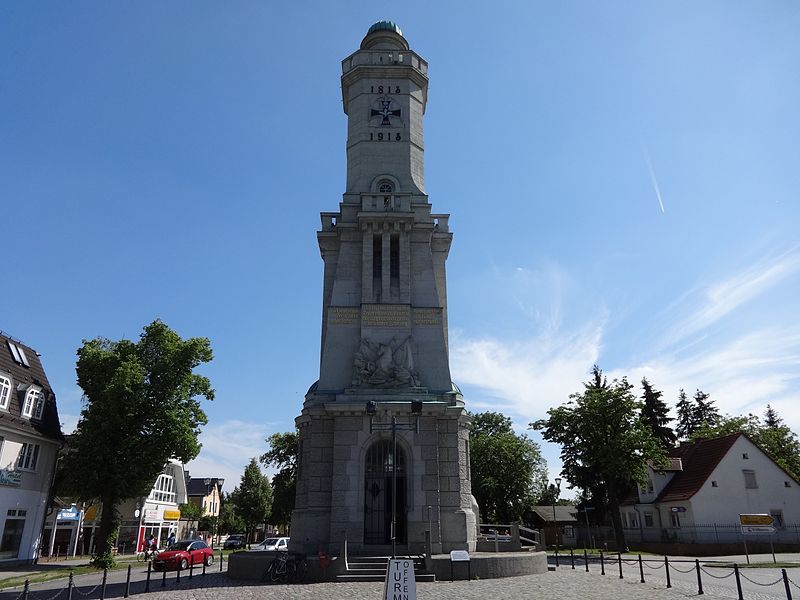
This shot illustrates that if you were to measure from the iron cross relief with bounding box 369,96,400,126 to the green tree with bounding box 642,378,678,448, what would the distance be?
1932 inches

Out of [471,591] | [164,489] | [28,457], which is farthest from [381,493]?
[164,489]

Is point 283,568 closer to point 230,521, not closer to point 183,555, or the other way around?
point 183,555

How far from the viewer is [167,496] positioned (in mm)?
58000

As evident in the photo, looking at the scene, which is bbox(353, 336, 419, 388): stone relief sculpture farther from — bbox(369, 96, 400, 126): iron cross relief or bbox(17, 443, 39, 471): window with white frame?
bbox(17, 443, 39, 471): window with white frame

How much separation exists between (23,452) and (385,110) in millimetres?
28387

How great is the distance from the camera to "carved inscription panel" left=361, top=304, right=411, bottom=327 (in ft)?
91.9

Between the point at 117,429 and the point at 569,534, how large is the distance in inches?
1799

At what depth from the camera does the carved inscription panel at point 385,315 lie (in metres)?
28.0

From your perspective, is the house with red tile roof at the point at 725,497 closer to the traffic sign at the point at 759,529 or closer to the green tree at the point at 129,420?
the traffic sign at the point at 759,529

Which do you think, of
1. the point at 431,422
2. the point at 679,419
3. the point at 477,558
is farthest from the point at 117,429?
the point at 679,419

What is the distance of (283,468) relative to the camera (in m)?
57.7

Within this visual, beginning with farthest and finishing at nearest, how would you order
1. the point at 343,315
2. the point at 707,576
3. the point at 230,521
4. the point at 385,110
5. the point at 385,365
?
1. the point at 230,521
2. the point at 385,110
3. the point at 343,315
4. the point at 385,365
5. the point at 707,576

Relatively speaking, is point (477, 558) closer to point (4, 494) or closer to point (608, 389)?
point (608, 389)

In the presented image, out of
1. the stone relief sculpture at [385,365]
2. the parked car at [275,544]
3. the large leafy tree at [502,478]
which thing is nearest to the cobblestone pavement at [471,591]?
the stone relief sculpture at [385,365]
